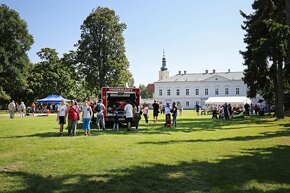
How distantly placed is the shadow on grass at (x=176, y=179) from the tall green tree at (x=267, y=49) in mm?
15979

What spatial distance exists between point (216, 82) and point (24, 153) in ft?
336

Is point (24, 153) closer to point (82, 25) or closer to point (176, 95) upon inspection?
point (82, 25)

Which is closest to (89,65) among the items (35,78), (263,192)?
(35,78)

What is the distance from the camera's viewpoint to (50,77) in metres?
73.5

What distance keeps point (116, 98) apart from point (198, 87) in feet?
298

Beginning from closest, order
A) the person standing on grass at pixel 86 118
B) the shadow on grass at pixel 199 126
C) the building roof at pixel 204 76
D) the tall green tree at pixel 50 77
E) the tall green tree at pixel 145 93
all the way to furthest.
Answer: the person standing on grass at pixel 86 118
the shadow on grass at pixel 199 126
the tall green tree at pixel 50 77
the building roof at pixel 204 76
the tall green tree at pixel 145 93

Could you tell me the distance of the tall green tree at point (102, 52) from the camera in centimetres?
5750

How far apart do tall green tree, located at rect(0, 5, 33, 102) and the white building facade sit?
62.4 metres

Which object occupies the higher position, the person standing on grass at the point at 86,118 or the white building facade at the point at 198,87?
the white building facade at the point at 198,87

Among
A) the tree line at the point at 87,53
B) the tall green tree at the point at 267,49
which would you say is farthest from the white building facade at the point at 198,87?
the tall green tree at the point at 267,49

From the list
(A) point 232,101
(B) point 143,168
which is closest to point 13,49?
(A) point 232,101

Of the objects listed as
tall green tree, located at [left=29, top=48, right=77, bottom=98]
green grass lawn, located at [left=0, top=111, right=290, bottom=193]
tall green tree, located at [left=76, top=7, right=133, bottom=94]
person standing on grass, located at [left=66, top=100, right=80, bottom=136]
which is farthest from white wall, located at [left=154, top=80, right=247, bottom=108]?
green grass lawn, located at [left=0, top=111, right=290, bottom=193]

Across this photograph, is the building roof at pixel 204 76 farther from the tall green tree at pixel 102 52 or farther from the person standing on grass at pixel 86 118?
the person standing on grass at pixel 86 118

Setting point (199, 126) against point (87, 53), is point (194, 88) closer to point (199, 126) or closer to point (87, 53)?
point (87, 53)
